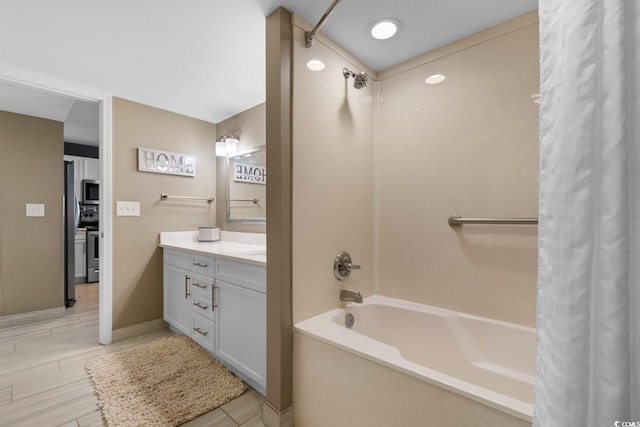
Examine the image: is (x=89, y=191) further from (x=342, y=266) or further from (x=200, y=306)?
(x=342, y=266)

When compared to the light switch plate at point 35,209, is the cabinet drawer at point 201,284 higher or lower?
lower

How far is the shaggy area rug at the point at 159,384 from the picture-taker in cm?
145

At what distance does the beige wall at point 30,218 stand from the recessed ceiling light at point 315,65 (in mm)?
3161

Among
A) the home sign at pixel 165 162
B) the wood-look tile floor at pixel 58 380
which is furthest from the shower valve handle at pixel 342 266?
the home sign at pixel 165 162

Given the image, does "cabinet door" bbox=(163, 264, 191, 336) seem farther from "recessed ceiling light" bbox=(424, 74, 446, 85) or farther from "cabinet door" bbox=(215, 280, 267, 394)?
"recessed ceiling light" bbox=(424, 74, 446, 85)

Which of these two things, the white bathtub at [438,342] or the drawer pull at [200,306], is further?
the drawer pull at [200,306]

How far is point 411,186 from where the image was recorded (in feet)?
5.88

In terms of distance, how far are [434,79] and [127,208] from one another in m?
2.63

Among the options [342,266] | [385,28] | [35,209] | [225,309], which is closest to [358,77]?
[385,28]

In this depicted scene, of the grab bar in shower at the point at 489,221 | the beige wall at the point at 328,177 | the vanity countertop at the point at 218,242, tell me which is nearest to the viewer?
the grab bar in shower at the point at 489,221

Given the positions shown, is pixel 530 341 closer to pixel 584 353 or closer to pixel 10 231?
pixel 584 353

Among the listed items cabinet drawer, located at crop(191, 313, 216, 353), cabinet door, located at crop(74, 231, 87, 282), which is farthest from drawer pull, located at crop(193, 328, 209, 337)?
cabinet door, located at crop(74, 231, 87, 282)

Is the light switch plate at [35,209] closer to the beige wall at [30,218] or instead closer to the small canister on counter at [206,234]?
the beige wall at [30,218]

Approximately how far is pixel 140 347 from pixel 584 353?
8.83 ft
